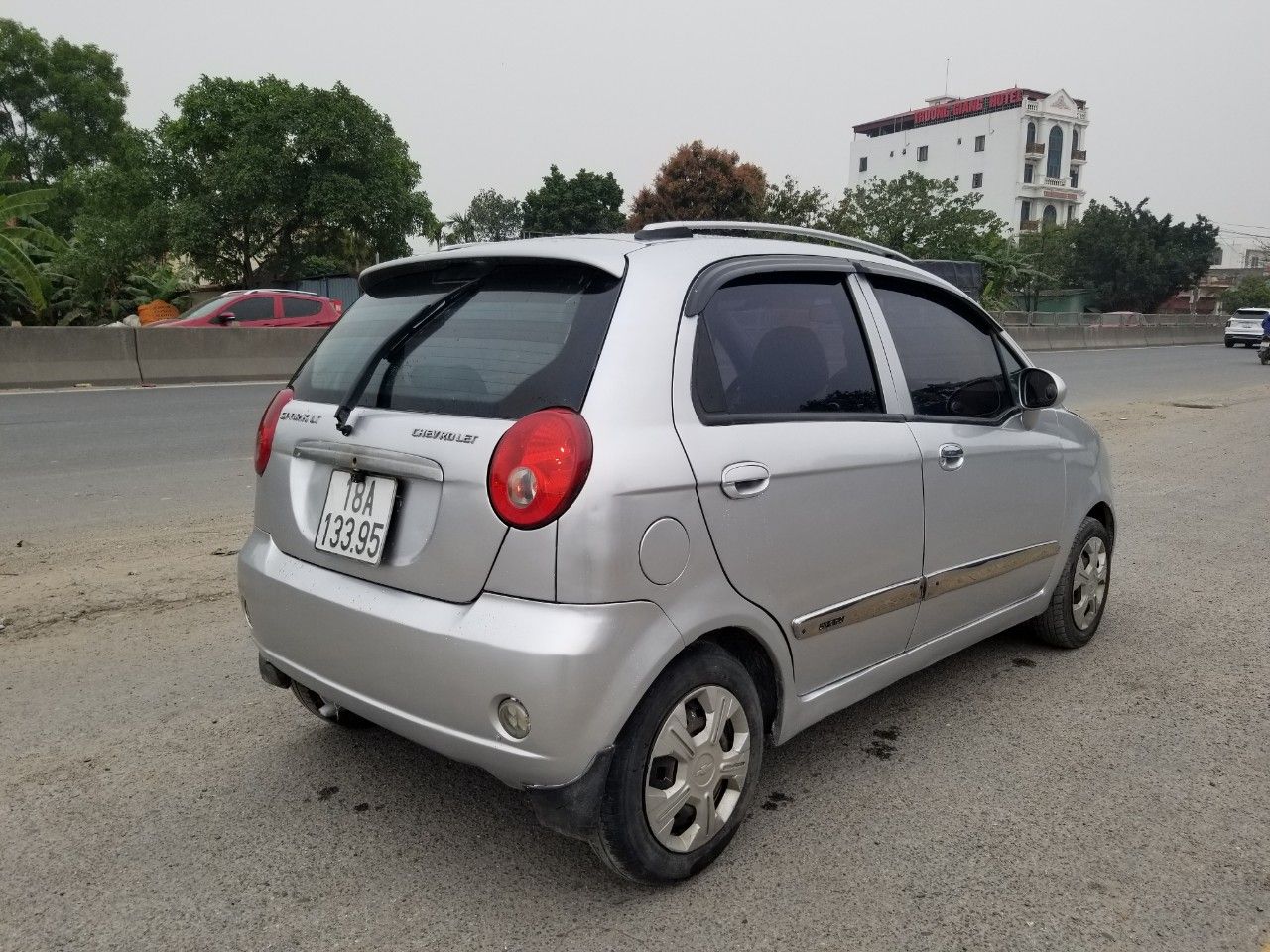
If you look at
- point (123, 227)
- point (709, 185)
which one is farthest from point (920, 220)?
point (123, 227)

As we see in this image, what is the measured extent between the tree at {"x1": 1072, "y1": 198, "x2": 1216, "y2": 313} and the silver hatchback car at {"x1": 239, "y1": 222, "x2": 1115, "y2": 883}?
225ft

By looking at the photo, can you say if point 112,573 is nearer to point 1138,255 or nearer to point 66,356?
point 66,356

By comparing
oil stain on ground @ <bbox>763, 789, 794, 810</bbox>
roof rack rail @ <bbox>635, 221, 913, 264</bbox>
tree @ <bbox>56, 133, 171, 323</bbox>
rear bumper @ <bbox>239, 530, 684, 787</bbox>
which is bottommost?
oil stain on ground @ <bbox>763, 789, 794, 810</bbox>

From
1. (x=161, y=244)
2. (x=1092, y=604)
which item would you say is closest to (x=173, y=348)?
(x=1092, y=604)

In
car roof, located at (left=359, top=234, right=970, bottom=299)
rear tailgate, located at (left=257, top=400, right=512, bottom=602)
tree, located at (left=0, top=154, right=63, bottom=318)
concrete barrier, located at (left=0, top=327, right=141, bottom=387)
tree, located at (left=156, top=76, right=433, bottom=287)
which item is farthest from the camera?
tree, located at (left=156, top=76, right=433, bottom=287)

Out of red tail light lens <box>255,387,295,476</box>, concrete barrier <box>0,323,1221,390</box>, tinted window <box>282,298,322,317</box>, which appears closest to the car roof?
red tail light lens <box>255,387,295,476</box>

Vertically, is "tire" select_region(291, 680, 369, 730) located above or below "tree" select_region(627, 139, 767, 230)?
below

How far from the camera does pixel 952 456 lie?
11.3ft

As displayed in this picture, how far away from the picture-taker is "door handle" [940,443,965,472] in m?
3.39

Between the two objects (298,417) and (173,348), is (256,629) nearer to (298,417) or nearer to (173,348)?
(298,417)

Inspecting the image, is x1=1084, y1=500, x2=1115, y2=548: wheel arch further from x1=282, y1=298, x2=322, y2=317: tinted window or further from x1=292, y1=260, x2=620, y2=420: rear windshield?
x1=282, y1=298, x2=322, y2=317: tinted window

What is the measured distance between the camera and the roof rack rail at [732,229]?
3.06 meters

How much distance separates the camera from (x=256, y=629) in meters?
3.04

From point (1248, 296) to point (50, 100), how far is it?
248 ft
